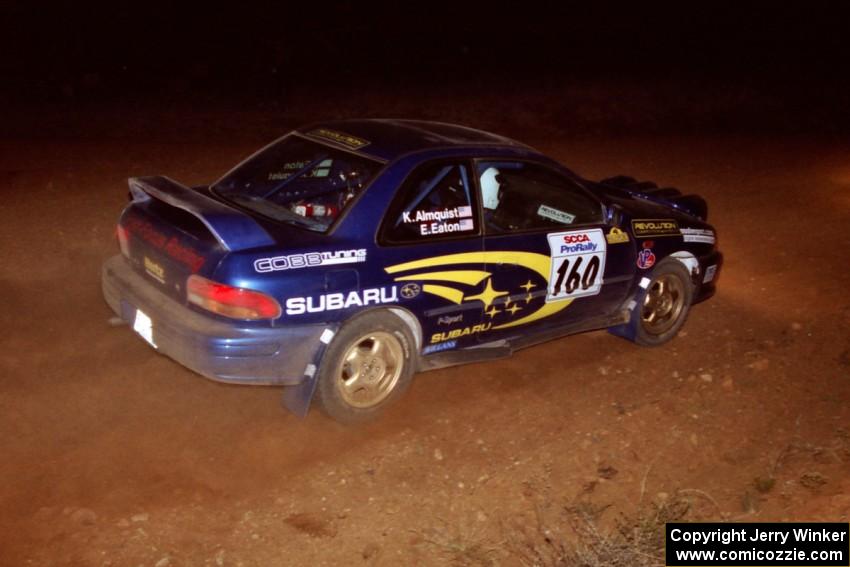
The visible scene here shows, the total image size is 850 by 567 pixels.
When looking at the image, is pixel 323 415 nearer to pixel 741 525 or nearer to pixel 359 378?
pixel 359 378

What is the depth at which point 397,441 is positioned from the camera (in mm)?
5008

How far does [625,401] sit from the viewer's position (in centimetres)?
573

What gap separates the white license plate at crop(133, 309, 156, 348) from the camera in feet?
15.8

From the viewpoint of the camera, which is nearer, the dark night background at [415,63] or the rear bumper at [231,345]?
the rear bumper at [231,345]

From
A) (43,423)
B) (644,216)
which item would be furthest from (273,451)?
(644,216)

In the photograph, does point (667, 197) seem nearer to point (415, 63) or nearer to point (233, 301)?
point (233, 301)

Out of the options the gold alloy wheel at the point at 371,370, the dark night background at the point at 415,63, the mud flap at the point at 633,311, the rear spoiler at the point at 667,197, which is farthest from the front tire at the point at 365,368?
the dark night background at the point at 415,63

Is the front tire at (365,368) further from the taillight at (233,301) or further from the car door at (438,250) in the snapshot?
the taillight at (233,301)

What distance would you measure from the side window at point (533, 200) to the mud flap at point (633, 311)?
725 mm

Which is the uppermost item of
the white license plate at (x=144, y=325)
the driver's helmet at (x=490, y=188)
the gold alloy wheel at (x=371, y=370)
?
the driver's helmet at (x=490, y=188)

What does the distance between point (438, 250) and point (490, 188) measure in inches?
42.0

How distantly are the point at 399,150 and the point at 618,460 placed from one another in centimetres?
223

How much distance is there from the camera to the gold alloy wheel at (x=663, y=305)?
651cm

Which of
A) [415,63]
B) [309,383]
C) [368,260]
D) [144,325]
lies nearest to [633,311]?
[368,260]
